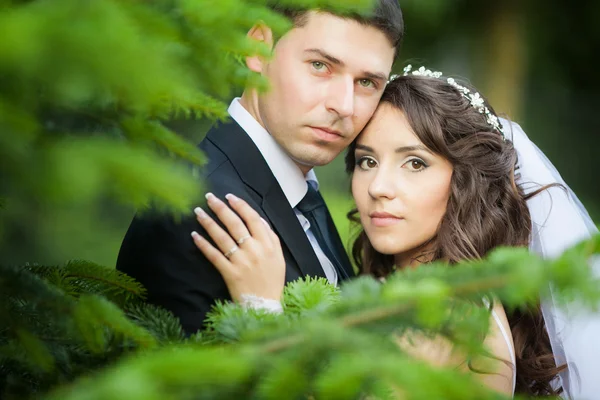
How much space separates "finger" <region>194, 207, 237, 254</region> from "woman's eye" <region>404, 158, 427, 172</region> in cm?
98

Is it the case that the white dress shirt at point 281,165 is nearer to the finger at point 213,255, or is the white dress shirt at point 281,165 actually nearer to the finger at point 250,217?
the finger at point 250,217

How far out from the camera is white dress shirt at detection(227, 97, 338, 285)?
113 inches

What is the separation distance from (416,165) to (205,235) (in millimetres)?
1059

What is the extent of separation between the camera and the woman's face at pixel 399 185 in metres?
2.91

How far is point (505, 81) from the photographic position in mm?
9922

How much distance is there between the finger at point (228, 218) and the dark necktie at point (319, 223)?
2.09ft

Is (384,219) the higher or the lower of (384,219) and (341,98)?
the lower

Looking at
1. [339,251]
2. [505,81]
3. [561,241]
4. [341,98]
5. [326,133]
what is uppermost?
[505,81]

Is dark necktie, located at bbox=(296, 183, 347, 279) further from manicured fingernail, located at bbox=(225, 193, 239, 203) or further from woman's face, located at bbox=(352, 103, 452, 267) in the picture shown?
manicured fingernail, located at bbox=(225, 193, 239, 203)

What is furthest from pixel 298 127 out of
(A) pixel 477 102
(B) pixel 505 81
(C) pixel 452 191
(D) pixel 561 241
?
(B) pixel 505 81

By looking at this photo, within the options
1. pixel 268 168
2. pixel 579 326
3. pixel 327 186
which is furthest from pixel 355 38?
pixel 327 186

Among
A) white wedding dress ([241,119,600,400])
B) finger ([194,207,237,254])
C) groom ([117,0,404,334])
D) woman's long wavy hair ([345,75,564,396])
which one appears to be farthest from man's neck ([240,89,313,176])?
white wedding dress ([241,119,600,400])

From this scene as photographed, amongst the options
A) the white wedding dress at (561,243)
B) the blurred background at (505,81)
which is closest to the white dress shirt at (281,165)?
the white wedding dress at (561,243)

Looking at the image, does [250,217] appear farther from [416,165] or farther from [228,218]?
[416,165]
